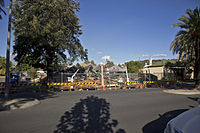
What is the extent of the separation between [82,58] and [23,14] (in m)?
10.2

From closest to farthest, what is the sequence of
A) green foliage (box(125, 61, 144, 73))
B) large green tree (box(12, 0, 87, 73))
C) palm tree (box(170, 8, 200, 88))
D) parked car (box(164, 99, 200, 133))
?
parked car (box(164, 99, 200, 133)) < palm tree (box(170, 8, 200, 88)) < large green tree (box(12, 0, 87, 73)) < green foliage (box(125, 61, 144, 73))

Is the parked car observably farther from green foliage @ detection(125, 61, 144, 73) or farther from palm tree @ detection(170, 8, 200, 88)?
green foliage @ detection(125, 61, 144, 73)

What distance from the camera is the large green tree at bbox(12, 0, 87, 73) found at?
657 inches

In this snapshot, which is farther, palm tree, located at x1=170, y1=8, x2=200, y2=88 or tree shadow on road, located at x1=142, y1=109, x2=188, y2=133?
palm tree, located at x1=170, y1=8, x2=200, y2=88

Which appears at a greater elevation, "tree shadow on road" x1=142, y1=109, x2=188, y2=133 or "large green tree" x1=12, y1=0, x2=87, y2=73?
"large green tree" x1=12, y1=0, x2=87, y2=73

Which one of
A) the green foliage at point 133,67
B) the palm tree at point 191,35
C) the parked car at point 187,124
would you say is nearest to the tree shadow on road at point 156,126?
the parked car at point 187,124

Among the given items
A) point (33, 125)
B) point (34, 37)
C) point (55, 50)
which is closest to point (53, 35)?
point (34, 37)

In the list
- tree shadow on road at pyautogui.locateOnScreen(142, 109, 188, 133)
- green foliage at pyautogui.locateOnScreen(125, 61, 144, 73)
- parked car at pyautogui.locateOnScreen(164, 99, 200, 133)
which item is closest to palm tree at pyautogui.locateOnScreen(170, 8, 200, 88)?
tree shadow on road at pyautogui.locateOnScreen(142, 109, 188, 133)

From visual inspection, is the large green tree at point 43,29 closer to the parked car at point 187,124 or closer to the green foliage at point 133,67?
the parked car at point 187,124

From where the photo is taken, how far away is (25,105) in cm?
906

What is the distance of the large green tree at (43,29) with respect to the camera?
1669cm

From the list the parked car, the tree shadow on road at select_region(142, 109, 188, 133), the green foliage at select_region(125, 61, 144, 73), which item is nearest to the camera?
the parked car

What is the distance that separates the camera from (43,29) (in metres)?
16.2

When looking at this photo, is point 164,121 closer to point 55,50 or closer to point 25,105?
point 25,105
